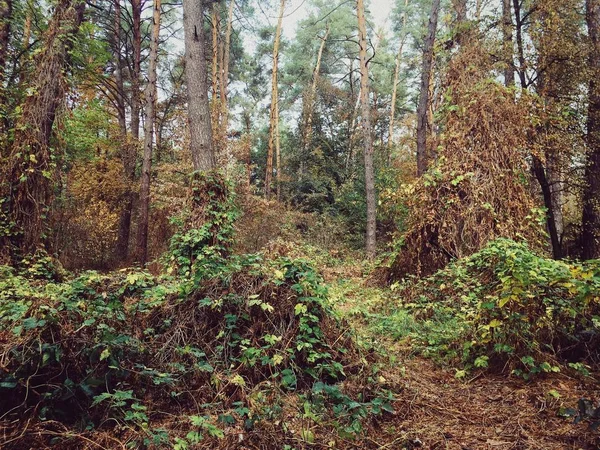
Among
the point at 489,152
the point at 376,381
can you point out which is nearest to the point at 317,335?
the point at 376,381

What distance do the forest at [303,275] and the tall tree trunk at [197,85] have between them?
0.13 ft

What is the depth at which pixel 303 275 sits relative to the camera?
3.42 metres

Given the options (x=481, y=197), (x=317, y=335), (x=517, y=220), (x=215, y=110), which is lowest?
(x=317, y=335)

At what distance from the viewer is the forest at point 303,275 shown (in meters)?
2.41

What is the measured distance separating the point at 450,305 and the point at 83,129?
1234cm

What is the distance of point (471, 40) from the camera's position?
7.66m

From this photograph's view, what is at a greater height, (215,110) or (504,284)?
(215,110)

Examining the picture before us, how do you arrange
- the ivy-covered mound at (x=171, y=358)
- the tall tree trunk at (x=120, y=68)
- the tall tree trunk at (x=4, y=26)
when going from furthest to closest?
the tall tree trunk at (x=120, y=68)
the tall tree trunk at (x=4, y=26)
the ivy-covered mound at (x=171, y=358)

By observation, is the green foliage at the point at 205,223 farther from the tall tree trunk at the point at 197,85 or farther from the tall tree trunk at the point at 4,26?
the tall tree trunk at the point at 4,26

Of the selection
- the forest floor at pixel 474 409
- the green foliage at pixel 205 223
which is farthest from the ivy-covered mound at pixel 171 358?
the green foliage at pixel 205 223

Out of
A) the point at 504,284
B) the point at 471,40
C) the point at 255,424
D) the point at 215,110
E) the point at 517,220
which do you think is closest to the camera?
the point at 255,424

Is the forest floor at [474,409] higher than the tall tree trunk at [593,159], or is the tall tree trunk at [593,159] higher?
the tall tree trunk at [593,159]

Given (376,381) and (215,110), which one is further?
(215,110)

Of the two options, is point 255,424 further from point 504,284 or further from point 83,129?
point 83,129
